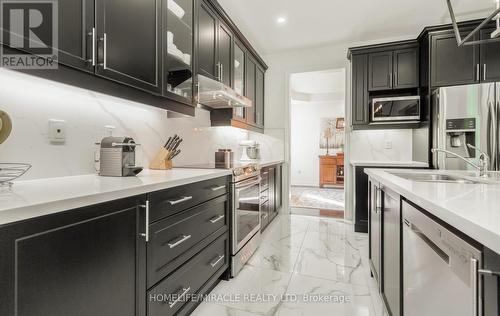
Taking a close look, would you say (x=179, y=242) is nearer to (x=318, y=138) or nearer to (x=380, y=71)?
(x=380, y=71)

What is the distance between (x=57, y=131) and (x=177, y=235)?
2.85ft

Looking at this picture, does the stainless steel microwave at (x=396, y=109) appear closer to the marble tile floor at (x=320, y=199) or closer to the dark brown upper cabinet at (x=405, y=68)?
the dark brown upper cabinet at (x=405, y=68)

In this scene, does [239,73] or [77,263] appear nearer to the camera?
[77,263]

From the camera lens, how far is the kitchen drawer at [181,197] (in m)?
1.17

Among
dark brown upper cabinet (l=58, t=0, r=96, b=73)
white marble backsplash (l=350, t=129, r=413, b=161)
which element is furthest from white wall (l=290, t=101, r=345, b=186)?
dark brown upper cabinet (l=58, t=0, r=96, b=73)

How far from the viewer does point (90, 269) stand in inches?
34.4

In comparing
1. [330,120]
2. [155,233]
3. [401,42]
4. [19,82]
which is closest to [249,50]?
[401,42]

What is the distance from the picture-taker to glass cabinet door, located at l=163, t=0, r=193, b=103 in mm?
1763

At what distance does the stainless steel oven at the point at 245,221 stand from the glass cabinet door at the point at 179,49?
2.99 feet

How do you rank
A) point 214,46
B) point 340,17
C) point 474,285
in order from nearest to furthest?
point 474,285 < point 214,46 < point 340,17

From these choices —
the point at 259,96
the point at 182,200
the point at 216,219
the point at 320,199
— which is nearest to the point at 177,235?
the point at 182,200

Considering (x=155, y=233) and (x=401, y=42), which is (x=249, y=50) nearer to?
(x=401, y=42)

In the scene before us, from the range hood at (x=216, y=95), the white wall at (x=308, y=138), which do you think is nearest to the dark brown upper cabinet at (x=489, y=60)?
the range hood at (x=216, y=95)

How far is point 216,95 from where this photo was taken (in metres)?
2.25
